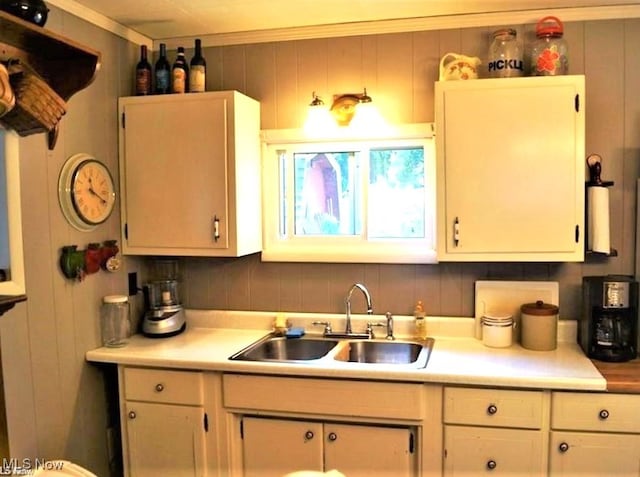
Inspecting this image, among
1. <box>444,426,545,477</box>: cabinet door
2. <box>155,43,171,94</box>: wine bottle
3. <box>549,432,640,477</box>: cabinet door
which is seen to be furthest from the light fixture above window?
<box>549,432,640,477</box>: cabinet door

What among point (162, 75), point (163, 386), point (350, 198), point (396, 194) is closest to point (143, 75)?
point (162, 75)

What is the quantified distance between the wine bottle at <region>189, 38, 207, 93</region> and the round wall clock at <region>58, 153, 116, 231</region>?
1.87 feet

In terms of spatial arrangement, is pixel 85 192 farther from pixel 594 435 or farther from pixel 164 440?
pixel 594 435

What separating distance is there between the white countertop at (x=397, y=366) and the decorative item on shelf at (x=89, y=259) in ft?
1.20

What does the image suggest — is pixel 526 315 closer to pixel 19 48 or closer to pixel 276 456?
pixel 276 456

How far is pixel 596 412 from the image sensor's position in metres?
2.10

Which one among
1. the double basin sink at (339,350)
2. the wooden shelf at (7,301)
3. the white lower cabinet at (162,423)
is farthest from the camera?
the double basin sink at (339,350)

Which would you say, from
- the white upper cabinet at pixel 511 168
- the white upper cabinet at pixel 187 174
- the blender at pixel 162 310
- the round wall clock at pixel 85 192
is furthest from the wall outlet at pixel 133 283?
the white upper cabinet at pixel 511 168

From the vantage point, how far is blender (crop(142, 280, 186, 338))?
2.79m

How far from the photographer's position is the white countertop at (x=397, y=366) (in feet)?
7.01

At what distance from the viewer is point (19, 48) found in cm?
173

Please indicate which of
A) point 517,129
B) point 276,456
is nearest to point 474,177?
point 517,129

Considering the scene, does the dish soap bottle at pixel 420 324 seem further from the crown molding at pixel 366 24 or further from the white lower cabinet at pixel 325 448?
the crown molding at pixel 366 24

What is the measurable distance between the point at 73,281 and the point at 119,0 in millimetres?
1202
